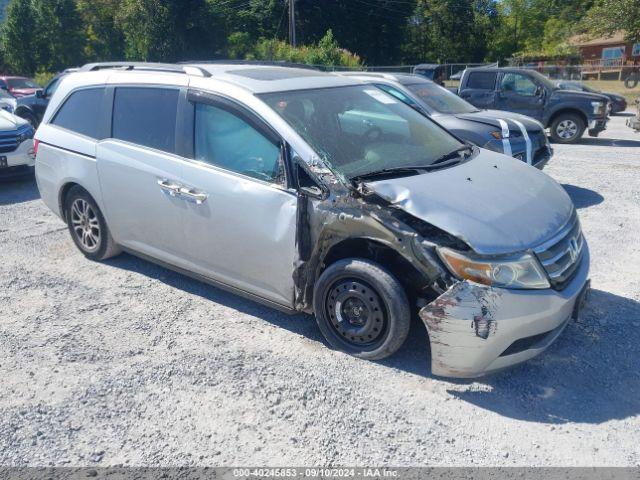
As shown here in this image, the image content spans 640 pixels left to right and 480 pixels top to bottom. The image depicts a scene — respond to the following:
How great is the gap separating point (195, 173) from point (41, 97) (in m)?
12.7

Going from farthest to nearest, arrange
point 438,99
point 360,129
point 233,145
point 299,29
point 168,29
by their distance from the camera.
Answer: point 299,29 → point 168,29 → point 438,99 → point 360,129 → point 233,145

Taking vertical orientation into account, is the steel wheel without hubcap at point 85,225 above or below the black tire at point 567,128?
above

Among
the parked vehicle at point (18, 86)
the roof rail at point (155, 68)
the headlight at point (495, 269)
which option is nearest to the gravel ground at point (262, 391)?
the headlight at point (495, 269)

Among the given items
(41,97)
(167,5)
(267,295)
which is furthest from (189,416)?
(167,5)

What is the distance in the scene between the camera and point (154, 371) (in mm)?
3719

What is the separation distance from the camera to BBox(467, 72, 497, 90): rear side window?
45.2 ft

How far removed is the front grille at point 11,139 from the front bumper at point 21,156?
51 millimetres

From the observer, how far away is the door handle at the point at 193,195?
4.15m

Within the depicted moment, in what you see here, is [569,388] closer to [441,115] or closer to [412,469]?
[412,469]

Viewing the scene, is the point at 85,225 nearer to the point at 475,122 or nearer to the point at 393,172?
the point at 393,172

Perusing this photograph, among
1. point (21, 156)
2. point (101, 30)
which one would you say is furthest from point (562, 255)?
point (101, 30)

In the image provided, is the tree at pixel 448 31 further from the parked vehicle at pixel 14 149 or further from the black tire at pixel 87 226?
the black tire at pixel 87 226

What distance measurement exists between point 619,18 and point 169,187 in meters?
34.0

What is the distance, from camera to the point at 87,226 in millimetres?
5461
